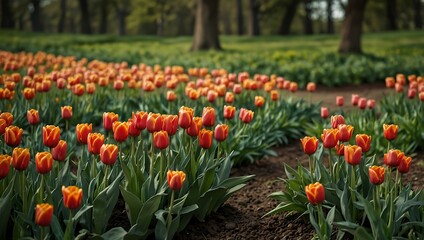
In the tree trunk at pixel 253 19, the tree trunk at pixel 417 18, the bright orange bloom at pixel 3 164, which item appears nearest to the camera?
the bright orange bloom at pixel 3 164

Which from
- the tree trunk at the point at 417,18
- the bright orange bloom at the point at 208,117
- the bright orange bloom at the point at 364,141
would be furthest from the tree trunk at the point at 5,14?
the bright orange bloom at the point at 364,141

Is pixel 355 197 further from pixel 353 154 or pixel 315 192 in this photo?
pixel 315 192

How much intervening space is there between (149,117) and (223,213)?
1001 millimetres

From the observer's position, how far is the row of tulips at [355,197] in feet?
8.89

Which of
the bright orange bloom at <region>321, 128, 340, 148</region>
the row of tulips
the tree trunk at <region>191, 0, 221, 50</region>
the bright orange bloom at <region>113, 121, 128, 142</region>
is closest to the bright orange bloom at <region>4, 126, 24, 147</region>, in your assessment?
the bright orange bloom at <region>113, 121, 128, 142</region>

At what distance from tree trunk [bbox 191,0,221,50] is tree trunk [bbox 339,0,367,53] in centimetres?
519

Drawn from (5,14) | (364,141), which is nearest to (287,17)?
(5,14)

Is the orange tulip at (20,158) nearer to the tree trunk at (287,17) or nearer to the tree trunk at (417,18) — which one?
the tree trunk at (287,17)

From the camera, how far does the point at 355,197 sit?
10.2ft

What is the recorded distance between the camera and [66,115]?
4.11m

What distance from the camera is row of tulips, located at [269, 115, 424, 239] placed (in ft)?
8.89

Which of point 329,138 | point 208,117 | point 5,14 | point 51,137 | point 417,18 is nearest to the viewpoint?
point 51,137

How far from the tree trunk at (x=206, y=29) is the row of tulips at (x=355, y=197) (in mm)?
15548

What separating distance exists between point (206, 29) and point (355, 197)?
1624 centimetres
